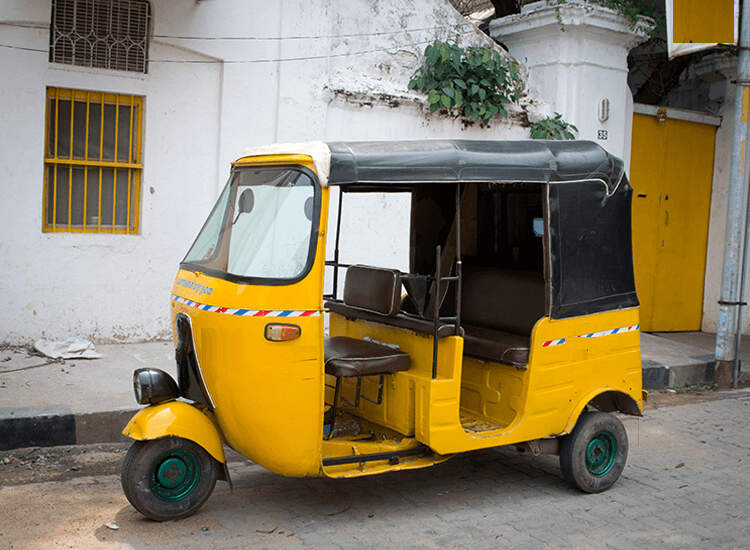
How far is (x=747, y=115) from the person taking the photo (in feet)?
28.2

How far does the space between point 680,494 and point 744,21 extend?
545cm

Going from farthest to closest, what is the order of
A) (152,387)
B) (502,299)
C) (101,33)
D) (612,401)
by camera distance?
1. (101,33)
2. (502,299)
3. (612,401)
4. (152,387)

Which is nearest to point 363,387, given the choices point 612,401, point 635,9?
point 612,401

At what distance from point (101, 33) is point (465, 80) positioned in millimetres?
3852

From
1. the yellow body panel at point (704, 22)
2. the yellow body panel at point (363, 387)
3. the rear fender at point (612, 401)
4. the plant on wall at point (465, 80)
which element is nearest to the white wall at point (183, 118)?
the plant on wall at point (465, 80)

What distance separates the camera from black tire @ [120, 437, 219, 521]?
163 inches

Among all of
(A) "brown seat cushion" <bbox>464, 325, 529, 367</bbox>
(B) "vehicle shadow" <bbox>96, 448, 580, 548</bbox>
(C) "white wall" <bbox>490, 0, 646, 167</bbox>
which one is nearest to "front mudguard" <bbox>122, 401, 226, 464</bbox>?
(B) "vehicle shadow" <bbox>96, 448, 580, 548</bbox>

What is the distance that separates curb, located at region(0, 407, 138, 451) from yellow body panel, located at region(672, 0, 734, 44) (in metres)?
6.29

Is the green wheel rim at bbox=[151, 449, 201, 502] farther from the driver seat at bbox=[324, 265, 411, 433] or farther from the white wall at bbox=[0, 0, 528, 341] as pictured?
the white wall at bbox=[0, 0, 528, 341]

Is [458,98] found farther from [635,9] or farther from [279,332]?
[279,332]

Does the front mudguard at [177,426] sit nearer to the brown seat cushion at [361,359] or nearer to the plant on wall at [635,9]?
the brown seat cushion at [361,359]

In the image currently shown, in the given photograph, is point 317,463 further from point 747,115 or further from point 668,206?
point 668,206

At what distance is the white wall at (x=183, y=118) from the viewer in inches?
291

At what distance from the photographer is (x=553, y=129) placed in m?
9.62
